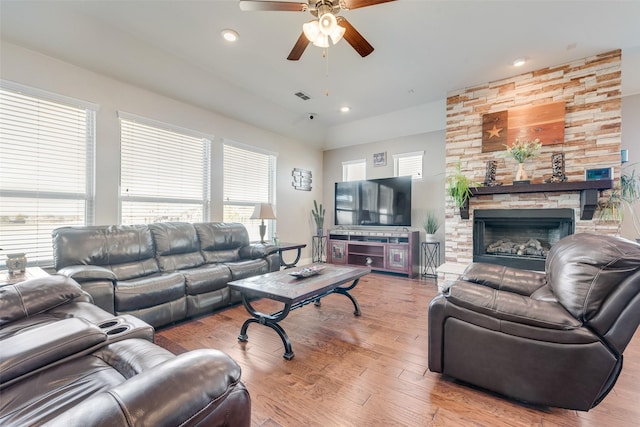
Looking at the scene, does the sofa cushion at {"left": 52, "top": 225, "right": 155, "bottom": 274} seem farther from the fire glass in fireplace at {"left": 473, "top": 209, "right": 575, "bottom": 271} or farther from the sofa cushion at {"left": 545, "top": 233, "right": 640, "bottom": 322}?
the fire glass in fireplace at {"left": 473, "top": 209, "right": 575, "bottom": 271}

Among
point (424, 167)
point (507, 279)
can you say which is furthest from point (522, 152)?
point (507, 279)

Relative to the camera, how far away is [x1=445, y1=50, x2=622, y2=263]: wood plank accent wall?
131 inches

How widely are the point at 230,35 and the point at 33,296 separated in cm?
288

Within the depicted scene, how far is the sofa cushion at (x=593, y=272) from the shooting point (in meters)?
1.34

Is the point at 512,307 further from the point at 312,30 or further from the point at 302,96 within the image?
the point at 302,96

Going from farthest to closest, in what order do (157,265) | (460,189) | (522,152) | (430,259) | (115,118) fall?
(430,259) < (460,189) < (522,152) < (115,118) < (157,265)

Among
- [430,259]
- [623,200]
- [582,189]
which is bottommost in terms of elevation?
[430,259]

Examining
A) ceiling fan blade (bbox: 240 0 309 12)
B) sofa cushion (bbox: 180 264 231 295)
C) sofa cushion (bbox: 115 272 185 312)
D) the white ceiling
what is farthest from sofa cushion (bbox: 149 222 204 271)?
ceiling fan blade (bbox: 240 0 309 12)

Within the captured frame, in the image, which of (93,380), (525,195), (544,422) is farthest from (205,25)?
(525,195)

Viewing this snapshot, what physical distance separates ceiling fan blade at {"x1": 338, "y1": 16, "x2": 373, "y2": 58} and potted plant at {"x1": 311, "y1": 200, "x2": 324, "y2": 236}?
412 centimetres

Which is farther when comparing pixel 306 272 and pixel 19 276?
pixel 306 272

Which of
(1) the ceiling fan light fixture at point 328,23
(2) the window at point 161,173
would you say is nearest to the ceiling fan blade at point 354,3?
(1) the ceiling fan light fixture at point 328,23

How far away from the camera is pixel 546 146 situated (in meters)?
3.70

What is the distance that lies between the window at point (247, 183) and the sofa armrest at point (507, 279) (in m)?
3.73
